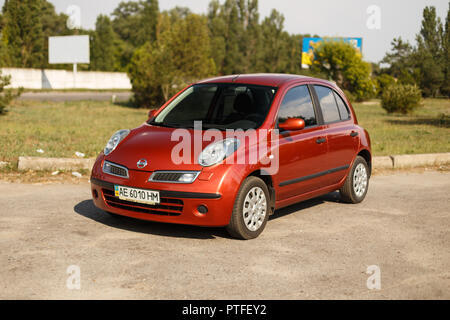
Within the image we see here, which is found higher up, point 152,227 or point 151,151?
point 151,151

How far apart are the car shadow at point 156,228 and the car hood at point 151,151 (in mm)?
751

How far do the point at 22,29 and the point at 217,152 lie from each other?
170ft

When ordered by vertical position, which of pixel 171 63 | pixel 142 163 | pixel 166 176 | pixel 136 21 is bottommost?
pixel 166 176

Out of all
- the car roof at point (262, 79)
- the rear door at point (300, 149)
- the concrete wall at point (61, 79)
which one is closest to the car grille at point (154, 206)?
the rear door at point (300, 149)

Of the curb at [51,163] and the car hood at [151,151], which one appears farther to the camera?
the curb at [51,163]

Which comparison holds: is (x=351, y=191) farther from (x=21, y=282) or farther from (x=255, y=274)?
(x=21, y=282)

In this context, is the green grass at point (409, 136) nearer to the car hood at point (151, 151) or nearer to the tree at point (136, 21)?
the car hood at point (151, 151)

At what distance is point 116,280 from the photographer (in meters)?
4.39

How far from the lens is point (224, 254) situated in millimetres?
5195

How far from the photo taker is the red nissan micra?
5441mm

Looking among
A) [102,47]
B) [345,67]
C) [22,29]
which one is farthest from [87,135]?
[102,47]

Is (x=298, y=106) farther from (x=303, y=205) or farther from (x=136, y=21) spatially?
(x=136, y=21)

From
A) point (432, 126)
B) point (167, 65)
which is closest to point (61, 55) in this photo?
point (167, 65)

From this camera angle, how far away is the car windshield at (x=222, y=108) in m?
6.22
